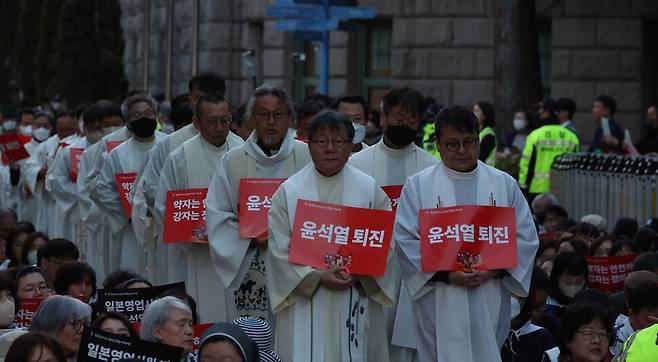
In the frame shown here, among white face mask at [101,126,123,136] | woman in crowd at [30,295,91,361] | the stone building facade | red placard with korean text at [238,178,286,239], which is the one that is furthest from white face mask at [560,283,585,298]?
the stone building facade

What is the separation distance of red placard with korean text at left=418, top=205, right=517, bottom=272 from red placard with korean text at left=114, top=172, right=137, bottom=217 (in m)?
5.38

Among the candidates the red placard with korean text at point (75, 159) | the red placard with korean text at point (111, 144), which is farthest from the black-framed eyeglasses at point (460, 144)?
the red placard with korean text at point (75, 159)

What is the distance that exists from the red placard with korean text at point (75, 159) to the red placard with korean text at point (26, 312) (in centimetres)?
669

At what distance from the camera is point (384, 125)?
11.0 metres

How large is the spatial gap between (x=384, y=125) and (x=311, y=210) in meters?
1.74

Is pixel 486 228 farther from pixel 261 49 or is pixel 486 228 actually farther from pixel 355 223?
pixel 261 49

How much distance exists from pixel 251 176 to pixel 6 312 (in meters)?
1.83

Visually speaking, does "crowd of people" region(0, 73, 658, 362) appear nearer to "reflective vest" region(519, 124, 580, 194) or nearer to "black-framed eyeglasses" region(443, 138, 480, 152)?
"black-framed eyeglasses" region(443, 138, 480, 152)

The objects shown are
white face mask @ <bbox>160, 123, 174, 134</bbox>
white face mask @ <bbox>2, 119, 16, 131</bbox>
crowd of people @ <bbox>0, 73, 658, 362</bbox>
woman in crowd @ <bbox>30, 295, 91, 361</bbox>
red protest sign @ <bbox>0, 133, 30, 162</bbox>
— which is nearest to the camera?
woman in crowd @ <bbox>30, 295, 91, 361</bbox>

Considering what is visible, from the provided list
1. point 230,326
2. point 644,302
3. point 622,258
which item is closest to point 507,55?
point 622,258

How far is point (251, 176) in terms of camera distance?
35.4 ft

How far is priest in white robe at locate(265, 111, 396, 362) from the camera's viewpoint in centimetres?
942

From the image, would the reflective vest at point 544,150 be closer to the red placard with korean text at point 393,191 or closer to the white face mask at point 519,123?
the white face mask at point 519,123

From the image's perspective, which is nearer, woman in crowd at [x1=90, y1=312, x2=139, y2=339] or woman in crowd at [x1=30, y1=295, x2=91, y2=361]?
woman in crowd at [x1=90, y1=312, x2=139, y2=339]
